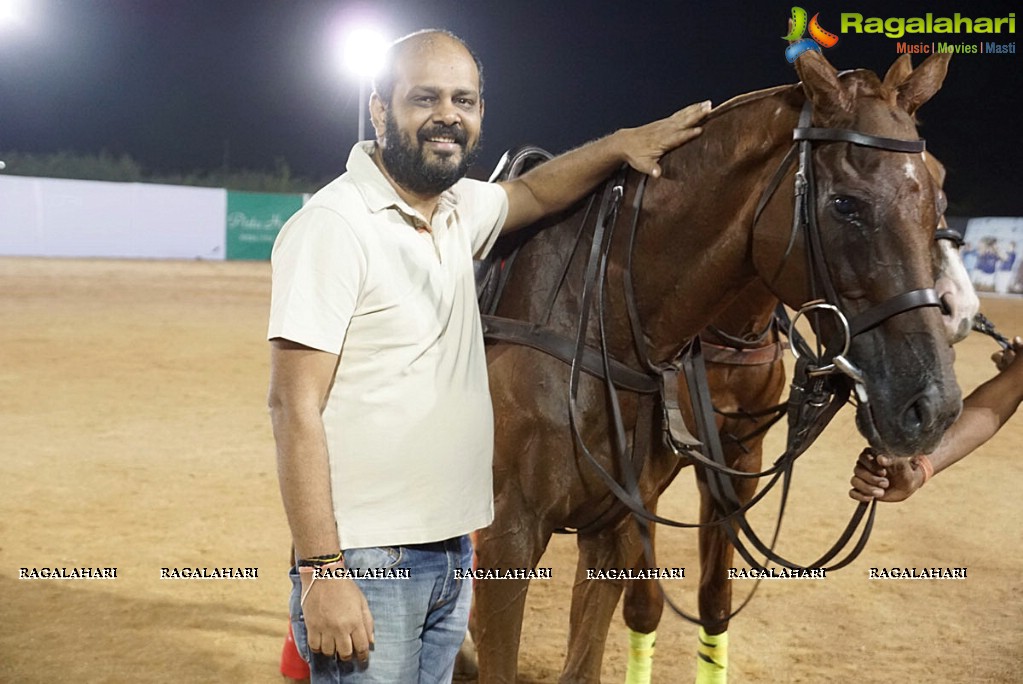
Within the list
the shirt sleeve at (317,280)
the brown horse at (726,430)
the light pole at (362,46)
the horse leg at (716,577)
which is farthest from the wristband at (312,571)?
the light pole at (362,46)

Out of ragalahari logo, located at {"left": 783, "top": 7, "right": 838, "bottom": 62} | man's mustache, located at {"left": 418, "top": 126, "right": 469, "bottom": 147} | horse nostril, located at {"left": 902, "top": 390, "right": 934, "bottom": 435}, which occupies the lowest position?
horse nostril, located at {"left": 902, "top": 390, "right": 934, "bottom": 435}

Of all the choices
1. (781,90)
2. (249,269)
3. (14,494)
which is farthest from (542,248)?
(249,269)

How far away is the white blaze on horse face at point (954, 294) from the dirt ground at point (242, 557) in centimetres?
232

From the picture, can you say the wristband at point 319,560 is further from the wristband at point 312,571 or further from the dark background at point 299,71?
the dark background at point 299,71

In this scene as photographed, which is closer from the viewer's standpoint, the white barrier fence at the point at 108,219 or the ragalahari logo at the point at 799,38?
the ragalahari logo at the point at 799,38

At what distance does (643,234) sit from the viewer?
261 centimetres

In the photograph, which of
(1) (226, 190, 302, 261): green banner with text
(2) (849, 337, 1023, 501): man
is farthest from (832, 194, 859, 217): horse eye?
(1) (226, 190, 302, 261): green banner with text

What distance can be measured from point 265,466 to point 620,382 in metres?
4.79

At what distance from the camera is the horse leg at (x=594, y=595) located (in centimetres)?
306

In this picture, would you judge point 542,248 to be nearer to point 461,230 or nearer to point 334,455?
point 461,230

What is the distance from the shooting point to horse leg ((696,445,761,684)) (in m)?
3.76

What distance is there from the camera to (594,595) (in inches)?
128

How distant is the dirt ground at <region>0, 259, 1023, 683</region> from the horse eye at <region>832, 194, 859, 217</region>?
2.64 meters

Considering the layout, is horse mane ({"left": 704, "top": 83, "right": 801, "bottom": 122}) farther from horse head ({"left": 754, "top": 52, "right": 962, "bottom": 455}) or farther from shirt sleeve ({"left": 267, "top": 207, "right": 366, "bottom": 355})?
shirt sleeve ({"left": 267, "top": 207, "right": 366, "bottom": 355})
